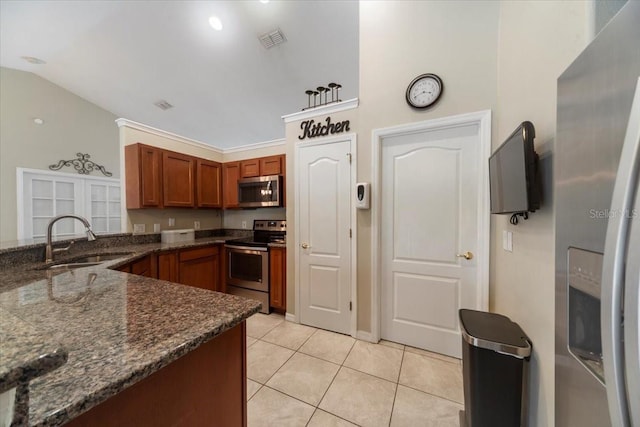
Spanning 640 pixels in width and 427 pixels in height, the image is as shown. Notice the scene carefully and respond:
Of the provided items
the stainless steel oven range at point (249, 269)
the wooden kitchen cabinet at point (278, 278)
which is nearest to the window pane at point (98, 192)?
the stainless steel oven range at point (249, 269)

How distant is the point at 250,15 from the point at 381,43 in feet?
5.32

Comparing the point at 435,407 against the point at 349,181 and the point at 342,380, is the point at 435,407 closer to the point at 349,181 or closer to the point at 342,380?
the point at 342,380

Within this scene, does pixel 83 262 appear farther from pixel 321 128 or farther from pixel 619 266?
pixel 619 266

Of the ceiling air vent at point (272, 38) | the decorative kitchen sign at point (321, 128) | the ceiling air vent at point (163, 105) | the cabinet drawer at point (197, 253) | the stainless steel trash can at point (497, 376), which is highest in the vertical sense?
the ceiling air vent at point (272, 38)

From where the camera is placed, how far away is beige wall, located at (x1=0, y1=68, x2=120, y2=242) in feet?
13.2

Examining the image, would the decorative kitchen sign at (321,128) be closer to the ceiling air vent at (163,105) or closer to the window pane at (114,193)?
the ceiling air vent at (163,105)

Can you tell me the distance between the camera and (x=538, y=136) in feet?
3.90

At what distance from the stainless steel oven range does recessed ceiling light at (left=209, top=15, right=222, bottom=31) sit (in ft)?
8.82

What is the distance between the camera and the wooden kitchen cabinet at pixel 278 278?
9.51 ft

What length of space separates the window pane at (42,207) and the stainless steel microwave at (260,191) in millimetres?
4047

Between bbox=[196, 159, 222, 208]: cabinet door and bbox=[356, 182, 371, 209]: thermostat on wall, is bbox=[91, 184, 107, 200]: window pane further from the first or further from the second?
bbox=[356, 182, 371, 209]: thermostat on wall

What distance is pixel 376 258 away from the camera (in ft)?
7.41

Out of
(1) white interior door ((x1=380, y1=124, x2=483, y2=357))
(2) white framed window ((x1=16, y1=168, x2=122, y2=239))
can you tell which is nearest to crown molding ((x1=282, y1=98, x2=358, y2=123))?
(1) white interior door ((x1=380, y1=124, x2=483, y2=357))

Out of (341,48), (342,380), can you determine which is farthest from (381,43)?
(342,380)
